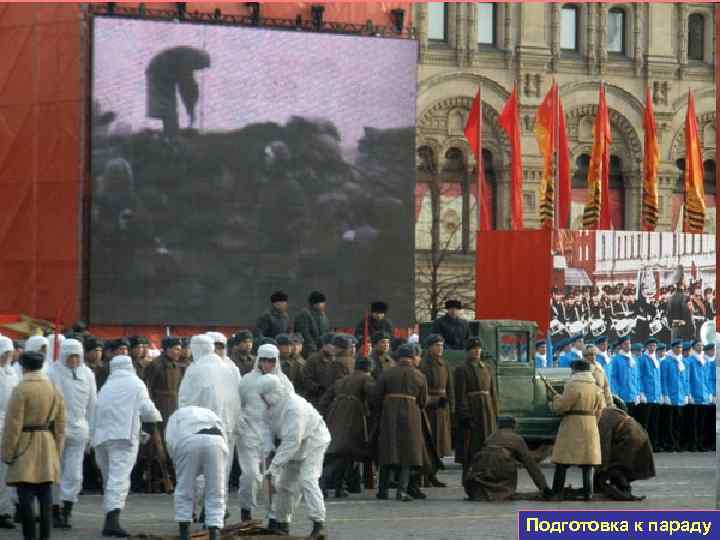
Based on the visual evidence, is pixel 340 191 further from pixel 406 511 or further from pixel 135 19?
pixel 406 511

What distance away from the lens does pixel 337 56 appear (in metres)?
43.7

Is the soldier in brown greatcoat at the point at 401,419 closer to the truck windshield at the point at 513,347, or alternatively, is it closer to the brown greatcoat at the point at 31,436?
the truck windshield at the point at 513,347

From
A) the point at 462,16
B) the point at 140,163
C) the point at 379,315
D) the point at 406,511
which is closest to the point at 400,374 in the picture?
the point at 406,511

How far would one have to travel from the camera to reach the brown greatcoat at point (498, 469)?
22.7m

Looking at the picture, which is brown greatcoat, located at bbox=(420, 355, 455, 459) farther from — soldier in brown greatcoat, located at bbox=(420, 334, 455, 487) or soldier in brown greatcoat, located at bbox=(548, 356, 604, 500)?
soldier in brown greatcoat, located at bbox=(548, 356, 604, 500)

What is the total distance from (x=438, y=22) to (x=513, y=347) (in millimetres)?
26271

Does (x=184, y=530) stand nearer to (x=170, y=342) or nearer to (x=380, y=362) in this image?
(x=170, y=342)

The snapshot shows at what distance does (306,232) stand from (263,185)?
4.30ft

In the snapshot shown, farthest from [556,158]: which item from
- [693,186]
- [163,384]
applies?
[163,384]

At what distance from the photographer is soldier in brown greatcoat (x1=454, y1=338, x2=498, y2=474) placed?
81.5 ft

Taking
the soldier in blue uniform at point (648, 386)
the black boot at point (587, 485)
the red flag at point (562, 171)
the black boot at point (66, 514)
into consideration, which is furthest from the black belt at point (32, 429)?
the red flag at point (562, 171)

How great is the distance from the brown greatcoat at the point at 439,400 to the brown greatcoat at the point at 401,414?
1608mm

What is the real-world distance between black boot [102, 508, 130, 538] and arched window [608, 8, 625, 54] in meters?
38.5

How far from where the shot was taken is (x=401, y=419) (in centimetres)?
2325
